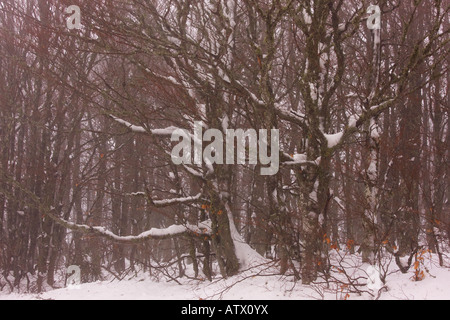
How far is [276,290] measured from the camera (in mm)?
4977

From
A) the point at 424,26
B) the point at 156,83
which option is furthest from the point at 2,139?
the point at 424,26

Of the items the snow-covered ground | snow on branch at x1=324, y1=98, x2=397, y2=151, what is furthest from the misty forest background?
the snow-covered ground

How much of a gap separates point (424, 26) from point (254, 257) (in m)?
8.14

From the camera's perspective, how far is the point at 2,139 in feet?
34.0

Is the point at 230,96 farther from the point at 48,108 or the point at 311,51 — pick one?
the point at 48,108

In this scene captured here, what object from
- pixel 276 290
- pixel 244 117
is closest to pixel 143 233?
pixel 244 117

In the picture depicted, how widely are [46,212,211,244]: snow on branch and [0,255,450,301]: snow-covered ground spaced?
3.02ft

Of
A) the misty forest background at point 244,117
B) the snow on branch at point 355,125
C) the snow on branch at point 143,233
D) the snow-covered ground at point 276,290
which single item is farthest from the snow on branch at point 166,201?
the snow on branch at point 355,125

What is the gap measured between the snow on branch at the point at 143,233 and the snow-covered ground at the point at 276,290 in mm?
921

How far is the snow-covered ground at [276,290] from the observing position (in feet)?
13.8

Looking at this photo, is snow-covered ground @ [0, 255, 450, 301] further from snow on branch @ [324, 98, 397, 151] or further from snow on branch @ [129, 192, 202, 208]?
snow on branch @ [324, 98, 397, 151]

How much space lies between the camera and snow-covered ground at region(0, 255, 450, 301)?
4.21m
